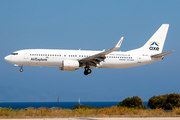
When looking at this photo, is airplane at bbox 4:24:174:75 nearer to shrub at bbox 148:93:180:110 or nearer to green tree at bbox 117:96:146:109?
shrub at bbox 148:93:180:110

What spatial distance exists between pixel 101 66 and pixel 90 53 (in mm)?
2572

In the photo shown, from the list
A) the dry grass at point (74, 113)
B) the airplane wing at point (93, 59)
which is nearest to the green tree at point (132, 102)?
the airplane wing at point (93, 59)

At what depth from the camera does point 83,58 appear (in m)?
40.5

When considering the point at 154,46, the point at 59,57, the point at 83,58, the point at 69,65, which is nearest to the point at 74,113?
the point at 69,65

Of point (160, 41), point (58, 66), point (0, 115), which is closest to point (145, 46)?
point (160, 41)

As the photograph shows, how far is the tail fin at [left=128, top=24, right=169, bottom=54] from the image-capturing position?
46.7 metres

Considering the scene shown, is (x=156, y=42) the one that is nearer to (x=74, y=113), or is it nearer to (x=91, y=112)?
(x=91, y=112)

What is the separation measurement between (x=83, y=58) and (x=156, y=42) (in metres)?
14.3

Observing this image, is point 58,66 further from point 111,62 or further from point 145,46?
point 145,46

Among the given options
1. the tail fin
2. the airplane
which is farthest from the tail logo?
the airplane

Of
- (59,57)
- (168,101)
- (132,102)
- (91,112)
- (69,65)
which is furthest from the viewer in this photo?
(132,102)

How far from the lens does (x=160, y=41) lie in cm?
4828

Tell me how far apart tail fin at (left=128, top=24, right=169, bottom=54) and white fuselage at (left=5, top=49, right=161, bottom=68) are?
372cm

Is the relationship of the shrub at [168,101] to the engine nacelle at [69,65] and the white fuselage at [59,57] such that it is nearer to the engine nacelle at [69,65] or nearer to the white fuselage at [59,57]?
the white fuselage at [59,57]
